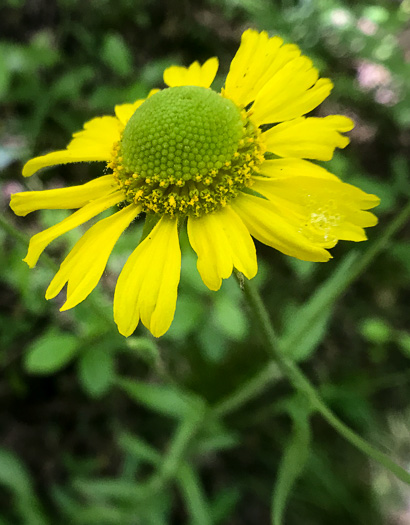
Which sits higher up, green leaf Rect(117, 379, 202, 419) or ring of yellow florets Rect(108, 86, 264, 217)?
ring of yellow florets Rect(108, 86, 264, 217)

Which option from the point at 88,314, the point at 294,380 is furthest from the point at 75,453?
the point at 294,380

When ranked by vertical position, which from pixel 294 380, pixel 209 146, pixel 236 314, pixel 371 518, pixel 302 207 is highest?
pixel 209 146

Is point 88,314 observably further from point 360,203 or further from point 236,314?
point 360,203

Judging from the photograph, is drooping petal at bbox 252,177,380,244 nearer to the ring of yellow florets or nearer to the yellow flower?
the yellow flower

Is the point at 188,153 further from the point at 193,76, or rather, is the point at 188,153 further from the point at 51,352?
the point at 51,352

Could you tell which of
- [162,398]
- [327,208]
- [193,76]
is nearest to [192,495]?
[162,398]

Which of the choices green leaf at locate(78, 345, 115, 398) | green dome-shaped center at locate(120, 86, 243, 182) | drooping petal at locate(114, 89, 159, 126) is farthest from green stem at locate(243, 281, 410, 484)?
green leaf at locate(78, 345, 115, 398)
